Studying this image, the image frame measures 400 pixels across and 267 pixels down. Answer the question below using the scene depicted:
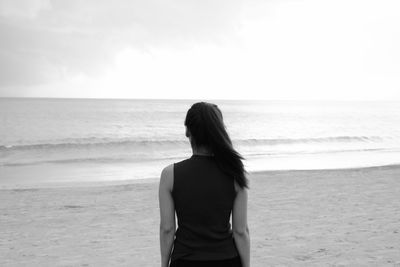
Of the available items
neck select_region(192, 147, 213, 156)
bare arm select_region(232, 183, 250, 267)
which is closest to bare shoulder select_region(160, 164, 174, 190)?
neck select_region(192, 147, 213, 156)

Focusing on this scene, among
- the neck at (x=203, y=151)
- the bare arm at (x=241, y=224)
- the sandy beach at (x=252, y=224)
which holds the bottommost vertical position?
the sandy beach at (x=252, y=224)

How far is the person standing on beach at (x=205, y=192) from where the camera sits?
2285 millimetres

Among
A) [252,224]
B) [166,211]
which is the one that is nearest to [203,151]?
[166,211]

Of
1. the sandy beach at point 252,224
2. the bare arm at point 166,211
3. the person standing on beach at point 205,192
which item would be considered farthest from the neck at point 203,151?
the sandy beach at point 252,224

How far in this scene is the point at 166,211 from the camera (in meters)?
2.35

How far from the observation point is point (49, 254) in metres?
6.81

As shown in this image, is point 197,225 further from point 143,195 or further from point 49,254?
point 143,195

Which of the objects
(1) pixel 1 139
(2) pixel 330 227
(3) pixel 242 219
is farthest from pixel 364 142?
(3) pixel 242 219

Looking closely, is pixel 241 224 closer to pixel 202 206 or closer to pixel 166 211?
pixel 202 206

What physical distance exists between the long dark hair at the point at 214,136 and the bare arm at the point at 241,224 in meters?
0.07

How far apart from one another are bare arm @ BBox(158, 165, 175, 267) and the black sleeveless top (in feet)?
0.08

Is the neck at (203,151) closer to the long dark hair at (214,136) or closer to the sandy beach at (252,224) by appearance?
the long dark hair at (214,136)

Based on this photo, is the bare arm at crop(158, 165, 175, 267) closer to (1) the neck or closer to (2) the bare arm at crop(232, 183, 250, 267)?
(1) the neck

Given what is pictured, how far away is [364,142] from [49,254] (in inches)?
1303
